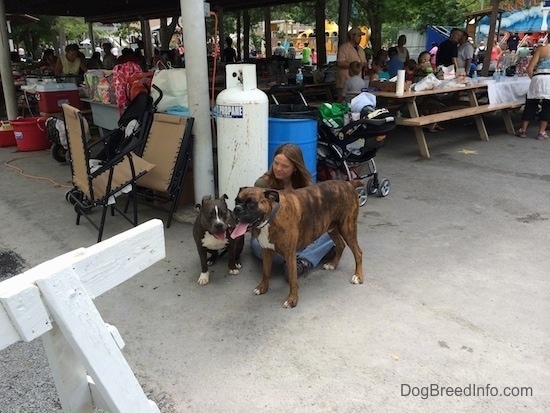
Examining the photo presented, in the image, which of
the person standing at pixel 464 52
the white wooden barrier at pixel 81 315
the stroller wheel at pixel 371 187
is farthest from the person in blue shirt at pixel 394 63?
the white wooden barrier at pixel 81 315

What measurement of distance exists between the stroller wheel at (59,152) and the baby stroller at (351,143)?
13.1 feet

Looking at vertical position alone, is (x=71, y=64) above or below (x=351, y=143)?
above

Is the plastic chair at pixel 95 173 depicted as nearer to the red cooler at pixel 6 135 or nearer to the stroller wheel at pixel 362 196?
the stroller wheel at pixel 362 196

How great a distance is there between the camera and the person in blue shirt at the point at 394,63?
9613 mm

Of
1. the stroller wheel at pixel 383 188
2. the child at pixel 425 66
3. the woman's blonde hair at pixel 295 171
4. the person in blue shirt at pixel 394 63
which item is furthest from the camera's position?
the person in blue shirt at pixel 394 63

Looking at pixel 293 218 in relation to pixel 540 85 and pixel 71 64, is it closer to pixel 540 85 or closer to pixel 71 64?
pixel 540 85

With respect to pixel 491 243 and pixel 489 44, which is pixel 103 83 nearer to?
pixel 491 243

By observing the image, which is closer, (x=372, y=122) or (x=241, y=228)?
(x=241, y=228)

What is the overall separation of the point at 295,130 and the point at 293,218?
1636mm

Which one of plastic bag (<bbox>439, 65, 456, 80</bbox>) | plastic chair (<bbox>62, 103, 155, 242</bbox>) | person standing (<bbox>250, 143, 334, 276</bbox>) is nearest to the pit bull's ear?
person standing (<bbox>250, 143, 334, 276</bbox>)

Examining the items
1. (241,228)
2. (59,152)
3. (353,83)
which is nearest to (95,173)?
(241,228)

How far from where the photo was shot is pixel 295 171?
3.39 metres

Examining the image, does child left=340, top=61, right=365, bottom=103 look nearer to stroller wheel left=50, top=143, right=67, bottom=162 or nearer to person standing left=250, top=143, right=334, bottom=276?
person standing left=250, top=143, right=334, bottom=276

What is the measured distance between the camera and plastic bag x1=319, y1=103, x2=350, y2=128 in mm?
4863
